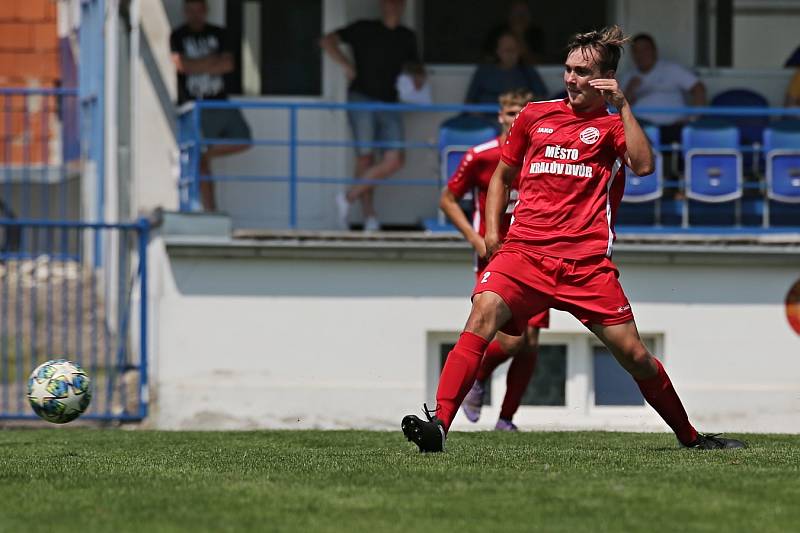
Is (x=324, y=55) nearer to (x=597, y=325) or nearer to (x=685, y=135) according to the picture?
(x=685, y=135)

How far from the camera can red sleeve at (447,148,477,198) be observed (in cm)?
1071

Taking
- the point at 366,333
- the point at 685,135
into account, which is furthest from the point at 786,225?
the point at 366,333

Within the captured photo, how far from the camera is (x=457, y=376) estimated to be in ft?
25.9

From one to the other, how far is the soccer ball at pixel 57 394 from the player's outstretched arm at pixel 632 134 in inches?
134

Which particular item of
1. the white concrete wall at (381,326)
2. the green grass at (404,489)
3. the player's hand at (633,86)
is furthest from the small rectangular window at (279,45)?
the green grass at (404,489)

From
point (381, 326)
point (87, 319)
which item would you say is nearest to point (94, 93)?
point (87, 319)

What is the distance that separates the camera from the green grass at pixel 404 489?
5859 mm

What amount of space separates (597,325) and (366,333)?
6030 millimetres

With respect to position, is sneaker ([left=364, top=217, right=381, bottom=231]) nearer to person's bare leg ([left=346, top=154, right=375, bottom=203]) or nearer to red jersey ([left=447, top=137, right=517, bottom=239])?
person's bare leg ([left=346, top=154, right=375, bottom=203])

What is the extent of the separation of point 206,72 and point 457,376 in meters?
7.67

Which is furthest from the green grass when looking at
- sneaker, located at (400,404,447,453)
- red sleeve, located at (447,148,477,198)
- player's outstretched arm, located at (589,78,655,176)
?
red sleeve, located at (447,148,477,198)

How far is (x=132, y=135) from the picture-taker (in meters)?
15.5

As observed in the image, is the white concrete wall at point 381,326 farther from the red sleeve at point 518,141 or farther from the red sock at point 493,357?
the red sleeve at point 518,141

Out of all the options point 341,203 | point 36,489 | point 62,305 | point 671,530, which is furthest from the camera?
point 62,305
